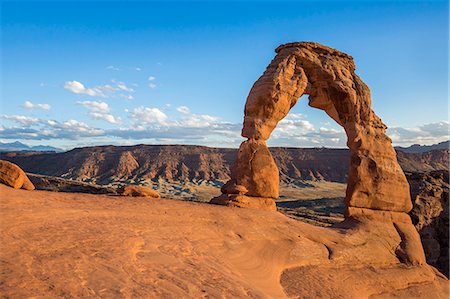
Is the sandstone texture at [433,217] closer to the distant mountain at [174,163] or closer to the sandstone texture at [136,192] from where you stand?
the sandstone texture at [136,192]

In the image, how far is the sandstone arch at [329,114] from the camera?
11617 mm

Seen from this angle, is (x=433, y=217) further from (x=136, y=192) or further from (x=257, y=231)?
(x=136, y=192)

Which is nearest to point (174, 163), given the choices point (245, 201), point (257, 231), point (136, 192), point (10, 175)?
point (136, 192)

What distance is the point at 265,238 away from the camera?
8.55m

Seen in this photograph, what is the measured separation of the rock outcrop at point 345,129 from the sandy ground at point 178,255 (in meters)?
1.40

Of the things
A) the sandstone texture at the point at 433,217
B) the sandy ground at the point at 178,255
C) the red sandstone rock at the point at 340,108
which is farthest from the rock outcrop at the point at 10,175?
the sandstone texture at the point at 433,217

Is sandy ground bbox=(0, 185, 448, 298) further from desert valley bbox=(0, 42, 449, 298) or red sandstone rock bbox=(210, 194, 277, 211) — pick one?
red sandstone rock bbox=(210, 194, 277, 211)

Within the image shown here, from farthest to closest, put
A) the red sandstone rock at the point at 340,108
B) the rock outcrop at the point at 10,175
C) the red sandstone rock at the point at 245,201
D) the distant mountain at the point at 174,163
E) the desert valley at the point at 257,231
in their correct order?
the distant mountain at the point at 174,163
the red sandstone rock at the point at 340,108
the red sandstone rock at the point at 245,201
the rock outcrop at the point at 10,175
the desert valley at the point at 257,231

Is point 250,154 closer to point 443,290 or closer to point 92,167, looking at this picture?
point 443,290

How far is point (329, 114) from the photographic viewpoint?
14375 millimetres

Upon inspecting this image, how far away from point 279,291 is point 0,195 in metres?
5.81

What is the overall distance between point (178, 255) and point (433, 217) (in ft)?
50.9

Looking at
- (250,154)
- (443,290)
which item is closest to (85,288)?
(250,154)

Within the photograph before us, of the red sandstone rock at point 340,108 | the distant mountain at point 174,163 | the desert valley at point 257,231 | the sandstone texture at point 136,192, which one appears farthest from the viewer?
the distant mountain at point 174,163
